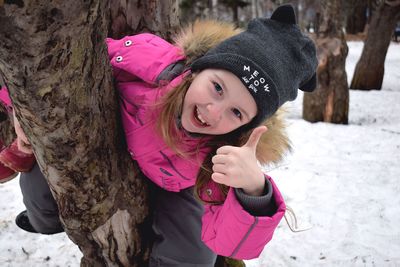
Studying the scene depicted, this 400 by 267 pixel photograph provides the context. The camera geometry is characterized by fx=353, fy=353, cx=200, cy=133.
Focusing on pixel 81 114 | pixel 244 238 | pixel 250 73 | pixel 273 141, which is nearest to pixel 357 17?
pixel 273 141

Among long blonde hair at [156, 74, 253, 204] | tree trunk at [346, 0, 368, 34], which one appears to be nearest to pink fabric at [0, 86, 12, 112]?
long blonde hair at [156, 74, 253, 204]

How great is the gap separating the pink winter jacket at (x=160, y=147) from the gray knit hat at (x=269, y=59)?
0.20 m

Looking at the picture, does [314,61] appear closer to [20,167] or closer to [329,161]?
[20,167]

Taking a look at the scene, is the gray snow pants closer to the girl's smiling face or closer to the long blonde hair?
the long blonde hair

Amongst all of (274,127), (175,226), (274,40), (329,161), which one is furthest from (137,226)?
(329,161)

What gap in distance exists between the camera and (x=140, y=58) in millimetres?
1456

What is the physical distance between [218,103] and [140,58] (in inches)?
15.8

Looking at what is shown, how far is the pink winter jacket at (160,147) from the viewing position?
1307mm

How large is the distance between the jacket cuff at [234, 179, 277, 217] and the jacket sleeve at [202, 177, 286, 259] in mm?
18

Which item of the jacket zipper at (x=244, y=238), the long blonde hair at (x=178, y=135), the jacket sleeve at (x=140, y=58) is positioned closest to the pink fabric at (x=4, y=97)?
the jacket sleeve at (x=140, y=58)

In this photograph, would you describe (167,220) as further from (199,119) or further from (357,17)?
(357,17)

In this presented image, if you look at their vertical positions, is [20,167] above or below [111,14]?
below

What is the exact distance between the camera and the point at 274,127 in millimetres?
1578

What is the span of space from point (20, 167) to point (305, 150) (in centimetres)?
349
